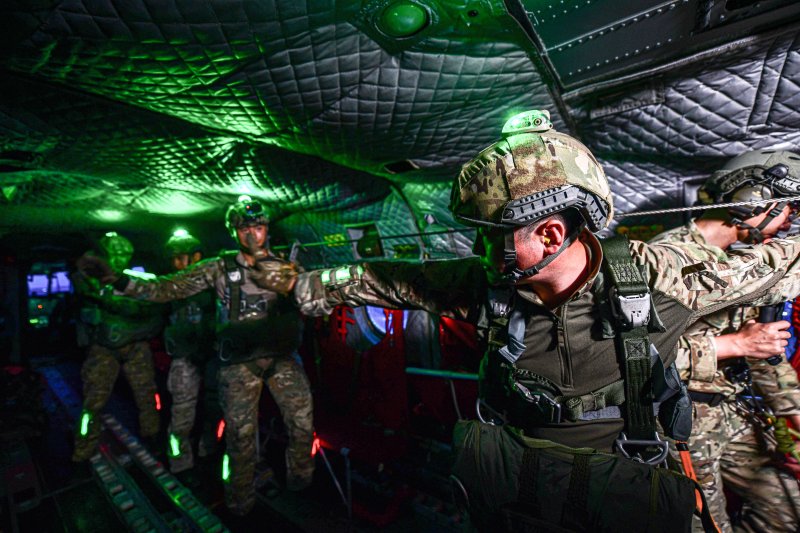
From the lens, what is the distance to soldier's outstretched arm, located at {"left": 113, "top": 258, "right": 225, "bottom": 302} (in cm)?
296

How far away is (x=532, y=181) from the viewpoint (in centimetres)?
116

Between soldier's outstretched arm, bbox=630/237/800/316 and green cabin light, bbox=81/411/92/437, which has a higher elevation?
soldier's outstretched arm, bbox=630/237/800/316

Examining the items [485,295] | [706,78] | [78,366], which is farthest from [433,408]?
[78,366]

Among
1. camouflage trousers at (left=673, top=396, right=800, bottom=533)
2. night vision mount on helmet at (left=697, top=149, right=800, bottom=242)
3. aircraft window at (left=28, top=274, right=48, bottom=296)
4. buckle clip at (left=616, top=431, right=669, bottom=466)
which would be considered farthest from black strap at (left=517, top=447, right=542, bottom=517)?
aircraft window at (left=28, top=274, right=48, bottom=296)

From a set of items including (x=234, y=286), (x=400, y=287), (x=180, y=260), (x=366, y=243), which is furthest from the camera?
(x=180, y=260)

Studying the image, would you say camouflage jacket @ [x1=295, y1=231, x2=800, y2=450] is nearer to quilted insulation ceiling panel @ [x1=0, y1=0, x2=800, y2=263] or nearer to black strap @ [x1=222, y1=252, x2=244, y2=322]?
quilted insulation ceiling panel @ [x1=0, y1=0, x2=800, y2=263]

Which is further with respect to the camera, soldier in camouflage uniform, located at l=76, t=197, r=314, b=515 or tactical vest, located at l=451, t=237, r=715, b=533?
soldier in camouflage uniform, located at l=76, t=197, r=314, b=515

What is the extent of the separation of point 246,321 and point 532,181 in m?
2.96

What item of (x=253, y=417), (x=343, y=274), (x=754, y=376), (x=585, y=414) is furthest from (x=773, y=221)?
(x=253, y=417)

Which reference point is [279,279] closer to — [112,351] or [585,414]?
[585,414]

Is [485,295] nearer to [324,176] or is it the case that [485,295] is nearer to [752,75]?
[752,75]

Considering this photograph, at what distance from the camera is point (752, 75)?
1778 millimetres

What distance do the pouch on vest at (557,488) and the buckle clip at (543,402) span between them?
0.11 meters

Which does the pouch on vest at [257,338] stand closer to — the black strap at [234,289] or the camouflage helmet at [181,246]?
the black strap at [234,289]
